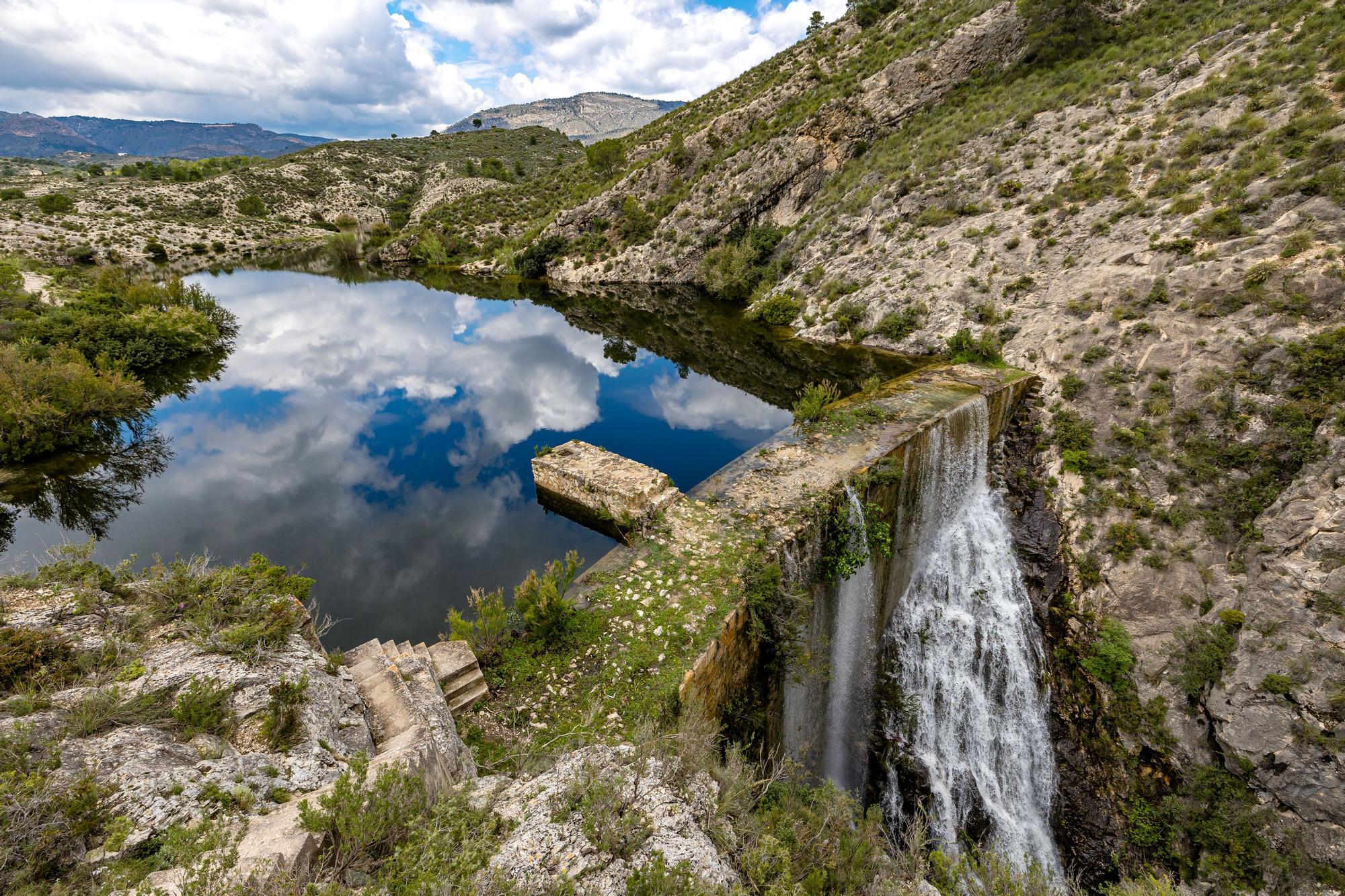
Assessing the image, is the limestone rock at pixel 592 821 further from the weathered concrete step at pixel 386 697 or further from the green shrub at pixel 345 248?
the green shrub at pixel 345 248

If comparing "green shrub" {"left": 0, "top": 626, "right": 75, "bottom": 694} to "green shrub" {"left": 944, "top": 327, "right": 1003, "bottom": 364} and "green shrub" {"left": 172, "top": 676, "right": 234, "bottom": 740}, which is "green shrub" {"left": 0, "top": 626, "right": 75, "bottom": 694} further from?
"green shrub" {"left": 944, "top": 327, "right": 1003, "bottom": 364}

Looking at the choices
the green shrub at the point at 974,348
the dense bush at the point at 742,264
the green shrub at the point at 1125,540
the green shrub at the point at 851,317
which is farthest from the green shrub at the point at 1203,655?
the dense bush at the point at 742,264

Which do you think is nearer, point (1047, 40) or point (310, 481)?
point (310, 481)

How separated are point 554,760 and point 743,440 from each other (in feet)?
40.9

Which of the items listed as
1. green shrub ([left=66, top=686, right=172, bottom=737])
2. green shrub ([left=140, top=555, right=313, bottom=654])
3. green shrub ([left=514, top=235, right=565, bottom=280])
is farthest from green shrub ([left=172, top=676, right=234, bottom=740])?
green shrub ([left=514, top=235, right=565, bottom=280])

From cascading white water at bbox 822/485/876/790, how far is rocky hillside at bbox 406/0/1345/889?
4.43 meters

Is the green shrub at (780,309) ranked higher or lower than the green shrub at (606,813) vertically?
higher

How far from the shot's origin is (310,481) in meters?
14.1

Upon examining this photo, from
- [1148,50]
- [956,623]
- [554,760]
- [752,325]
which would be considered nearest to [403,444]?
[554,760]

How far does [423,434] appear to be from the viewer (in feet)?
56.2

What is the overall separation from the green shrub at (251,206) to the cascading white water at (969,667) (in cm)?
8936

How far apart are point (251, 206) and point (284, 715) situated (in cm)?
8851

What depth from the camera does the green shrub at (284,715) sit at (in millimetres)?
4824

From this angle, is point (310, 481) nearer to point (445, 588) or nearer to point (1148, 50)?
point (445, 588)
